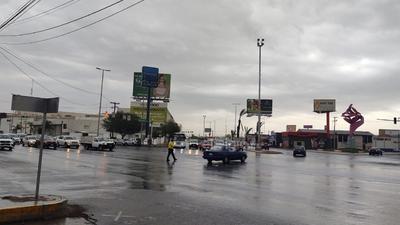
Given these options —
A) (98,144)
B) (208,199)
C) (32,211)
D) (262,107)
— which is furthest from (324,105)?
(32,211)

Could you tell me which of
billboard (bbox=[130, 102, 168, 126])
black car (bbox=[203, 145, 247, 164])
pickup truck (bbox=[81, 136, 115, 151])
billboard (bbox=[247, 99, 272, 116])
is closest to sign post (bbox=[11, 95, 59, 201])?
black car (bbox=[203, 145, 247, 164])

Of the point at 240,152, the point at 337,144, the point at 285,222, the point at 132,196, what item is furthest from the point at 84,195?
the point at 337,144

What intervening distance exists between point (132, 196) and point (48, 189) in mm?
3015

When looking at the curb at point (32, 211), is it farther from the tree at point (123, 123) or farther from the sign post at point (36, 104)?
the tree at point (123, 123)

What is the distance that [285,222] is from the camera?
11.0 meters

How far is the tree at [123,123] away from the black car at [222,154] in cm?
7348

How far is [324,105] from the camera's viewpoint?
126 m

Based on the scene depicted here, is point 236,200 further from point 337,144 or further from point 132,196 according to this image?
point 337,144

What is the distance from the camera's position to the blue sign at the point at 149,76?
90.0 metres

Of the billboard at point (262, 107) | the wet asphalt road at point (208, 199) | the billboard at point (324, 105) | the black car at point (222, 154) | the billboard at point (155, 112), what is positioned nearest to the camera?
the wet asphalt road at point (208, 199)

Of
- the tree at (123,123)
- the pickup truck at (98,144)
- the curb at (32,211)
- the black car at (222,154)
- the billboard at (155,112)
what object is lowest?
the curb at (32,211)

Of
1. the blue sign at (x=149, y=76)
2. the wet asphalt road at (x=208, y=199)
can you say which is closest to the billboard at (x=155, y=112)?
the blue sign at (x=149, y=76)

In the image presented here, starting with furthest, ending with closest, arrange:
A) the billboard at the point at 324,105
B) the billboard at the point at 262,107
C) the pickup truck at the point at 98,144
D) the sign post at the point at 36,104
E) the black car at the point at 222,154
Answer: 1. the billboard at the point at 324,105
2. the billboard at the point at 262,107
3. the pickup truck at the point at 98,144
4. the black car at the point at 222,154
5. the sign post at the point at 36,104

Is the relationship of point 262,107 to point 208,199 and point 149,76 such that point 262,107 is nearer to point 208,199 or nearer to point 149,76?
point 149,76
